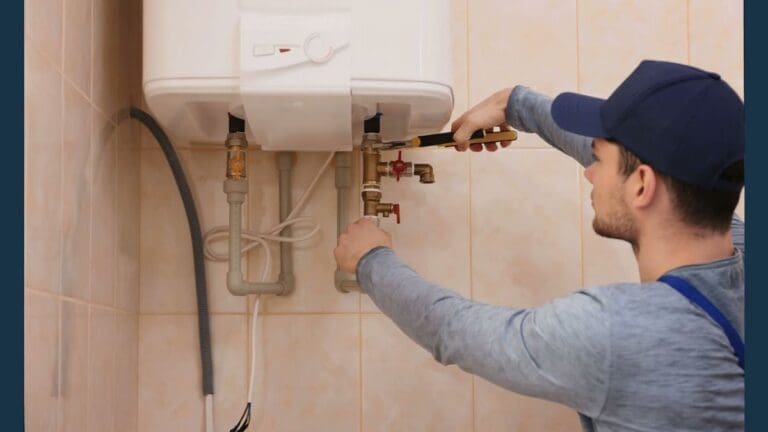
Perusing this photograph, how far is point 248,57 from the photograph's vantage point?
127cm

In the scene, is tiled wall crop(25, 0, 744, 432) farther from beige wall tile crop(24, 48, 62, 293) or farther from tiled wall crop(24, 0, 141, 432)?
beige wall tile crop(24, 48, 62, 293)

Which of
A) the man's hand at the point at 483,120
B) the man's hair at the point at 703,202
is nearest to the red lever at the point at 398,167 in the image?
the man's hand at the point at 483,120

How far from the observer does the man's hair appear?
1.17 meters

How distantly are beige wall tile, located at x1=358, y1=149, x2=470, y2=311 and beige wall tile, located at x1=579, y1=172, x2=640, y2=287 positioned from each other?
24cm

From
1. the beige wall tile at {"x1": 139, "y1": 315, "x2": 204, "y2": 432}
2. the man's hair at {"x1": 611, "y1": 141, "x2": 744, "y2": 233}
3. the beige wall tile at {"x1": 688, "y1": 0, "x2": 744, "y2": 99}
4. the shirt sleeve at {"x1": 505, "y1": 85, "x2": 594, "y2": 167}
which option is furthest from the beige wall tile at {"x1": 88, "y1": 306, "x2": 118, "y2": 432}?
the beige wall tile at {"x1": 688, "y1": 0, "x2": 744, "y2": 99}

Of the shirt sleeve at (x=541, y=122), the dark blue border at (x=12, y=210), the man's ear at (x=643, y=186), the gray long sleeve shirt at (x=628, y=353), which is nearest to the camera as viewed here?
the dark blue border at (x=12, y=210)

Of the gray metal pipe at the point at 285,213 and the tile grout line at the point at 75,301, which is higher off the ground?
the gray metal pipe at the point at 285,213

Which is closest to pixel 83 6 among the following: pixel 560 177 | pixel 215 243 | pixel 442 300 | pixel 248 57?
pixel 248 57

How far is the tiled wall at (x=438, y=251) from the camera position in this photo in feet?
5.53

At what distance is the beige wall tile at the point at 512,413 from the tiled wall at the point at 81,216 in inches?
26.3

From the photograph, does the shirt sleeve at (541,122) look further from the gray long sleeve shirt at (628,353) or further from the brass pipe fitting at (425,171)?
the gray long sleeve shirt at (628,353)

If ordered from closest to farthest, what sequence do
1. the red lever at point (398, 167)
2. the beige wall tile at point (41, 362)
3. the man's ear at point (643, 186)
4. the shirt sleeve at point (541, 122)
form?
the beige wall tile at point (41, 362) < the man's ear at point (643, 186) < the shirt sleeve at point (541, 122) < the red lever at point (398, 167)

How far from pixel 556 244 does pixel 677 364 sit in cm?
67

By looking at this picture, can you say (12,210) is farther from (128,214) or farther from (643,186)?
(128,214)
